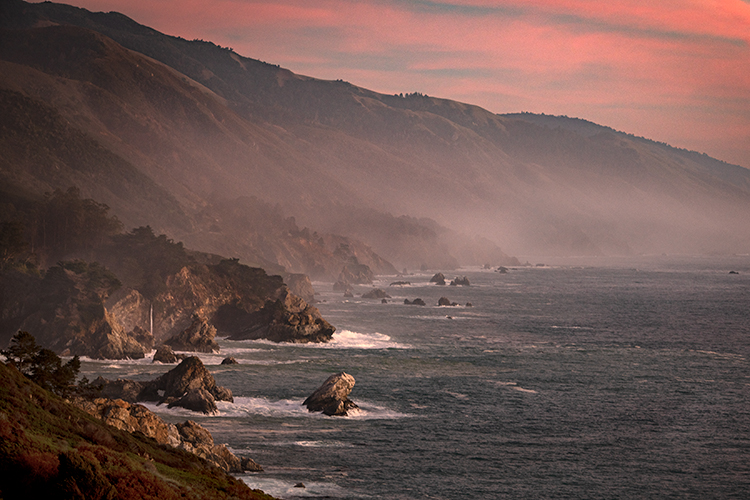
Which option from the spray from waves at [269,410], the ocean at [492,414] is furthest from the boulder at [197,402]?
the ocean at [492,414]

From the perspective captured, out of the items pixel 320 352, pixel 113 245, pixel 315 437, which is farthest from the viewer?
pixel 113 245

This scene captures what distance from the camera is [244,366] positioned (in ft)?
298

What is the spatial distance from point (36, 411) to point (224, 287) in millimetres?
86405

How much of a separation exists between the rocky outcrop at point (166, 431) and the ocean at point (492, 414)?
1.93 metres

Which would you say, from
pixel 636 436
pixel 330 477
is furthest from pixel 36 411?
pixel 636 436

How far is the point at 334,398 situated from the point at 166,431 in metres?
20.9

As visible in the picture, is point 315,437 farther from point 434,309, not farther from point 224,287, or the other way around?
point 434,309

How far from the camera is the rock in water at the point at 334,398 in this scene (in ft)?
225

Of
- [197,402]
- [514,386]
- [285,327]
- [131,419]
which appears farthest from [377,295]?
[131,419]

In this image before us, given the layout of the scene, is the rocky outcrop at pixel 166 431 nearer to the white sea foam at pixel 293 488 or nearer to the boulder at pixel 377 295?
the white sea foam at pixel 293 488

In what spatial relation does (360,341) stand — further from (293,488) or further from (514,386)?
(293,488)

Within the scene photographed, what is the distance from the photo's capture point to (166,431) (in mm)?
52125

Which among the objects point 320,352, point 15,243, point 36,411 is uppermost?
point 15,243

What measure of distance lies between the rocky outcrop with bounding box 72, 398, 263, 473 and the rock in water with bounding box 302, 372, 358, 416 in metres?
18.0
